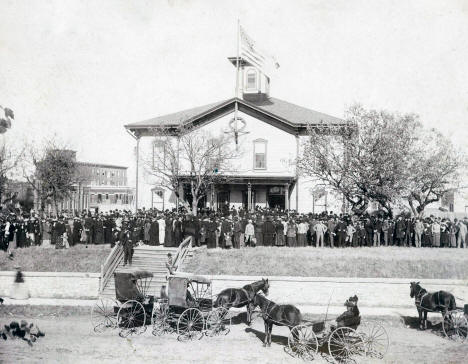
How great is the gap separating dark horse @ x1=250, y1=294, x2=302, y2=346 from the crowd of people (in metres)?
9.94

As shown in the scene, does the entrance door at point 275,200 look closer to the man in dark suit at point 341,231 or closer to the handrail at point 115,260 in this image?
the man in dark suit at point 341,231

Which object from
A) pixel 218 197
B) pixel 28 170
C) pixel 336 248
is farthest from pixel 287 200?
pixel 28 170

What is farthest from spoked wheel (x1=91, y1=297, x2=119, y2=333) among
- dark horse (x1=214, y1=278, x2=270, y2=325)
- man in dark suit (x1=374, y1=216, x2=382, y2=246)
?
man in dark suit (x1=374, y1=216, x2=382, y2=246)

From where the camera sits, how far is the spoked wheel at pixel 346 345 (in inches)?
387

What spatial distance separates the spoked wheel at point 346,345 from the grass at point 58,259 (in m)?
11.5

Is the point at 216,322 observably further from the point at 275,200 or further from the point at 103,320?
the point at 275,200

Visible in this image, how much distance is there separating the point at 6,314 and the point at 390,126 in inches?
725

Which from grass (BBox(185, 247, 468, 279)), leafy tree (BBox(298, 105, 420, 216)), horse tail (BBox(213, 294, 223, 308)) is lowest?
horse tail (BBox(213, 294, 223, 308))

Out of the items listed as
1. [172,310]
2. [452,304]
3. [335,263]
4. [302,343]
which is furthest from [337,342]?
[335,263]

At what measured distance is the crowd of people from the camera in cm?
2147

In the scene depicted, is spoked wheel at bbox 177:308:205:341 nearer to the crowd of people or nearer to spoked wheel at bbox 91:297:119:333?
spoked wheel at bbox 91:297:119:333

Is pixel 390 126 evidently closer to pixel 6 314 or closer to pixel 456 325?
pixel 456 325

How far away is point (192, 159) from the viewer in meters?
28.8

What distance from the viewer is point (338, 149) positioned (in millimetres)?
24766
